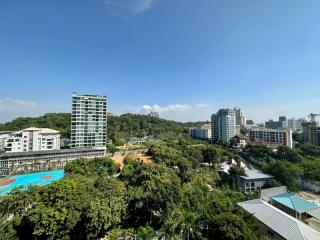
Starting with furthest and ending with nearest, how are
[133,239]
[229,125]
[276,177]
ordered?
→ [229,125], [276,177], [133,239]

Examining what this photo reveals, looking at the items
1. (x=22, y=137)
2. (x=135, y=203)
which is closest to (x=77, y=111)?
(x=22, y=137)

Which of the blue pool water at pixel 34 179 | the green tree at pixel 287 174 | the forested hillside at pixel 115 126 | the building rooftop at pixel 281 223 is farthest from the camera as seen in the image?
the forested hillside at pixel 115 126

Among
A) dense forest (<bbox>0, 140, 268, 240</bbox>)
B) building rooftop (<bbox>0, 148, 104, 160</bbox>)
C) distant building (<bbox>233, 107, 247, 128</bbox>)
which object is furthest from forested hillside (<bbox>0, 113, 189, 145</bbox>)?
dense forest (<bbox>0, 140, 268, 240</bbox>)

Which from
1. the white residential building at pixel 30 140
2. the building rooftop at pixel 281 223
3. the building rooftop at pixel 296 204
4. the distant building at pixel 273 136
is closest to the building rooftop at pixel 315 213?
the building rooftop at pixel 296 204

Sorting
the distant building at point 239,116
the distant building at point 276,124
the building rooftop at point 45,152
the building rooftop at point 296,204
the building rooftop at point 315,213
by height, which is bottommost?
the building rooftop at point 315,213

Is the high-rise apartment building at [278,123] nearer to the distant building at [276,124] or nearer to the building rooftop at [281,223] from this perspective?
the distant building at [276,124]

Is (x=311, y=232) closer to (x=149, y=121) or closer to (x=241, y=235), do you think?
(x=241, y=235)

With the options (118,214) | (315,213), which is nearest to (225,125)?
(315,213)
